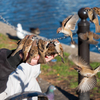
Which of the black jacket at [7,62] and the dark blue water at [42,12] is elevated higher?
the dark blue water at [42,12]

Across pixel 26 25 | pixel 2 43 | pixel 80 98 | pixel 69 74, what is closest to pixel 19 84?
pixel 80 98

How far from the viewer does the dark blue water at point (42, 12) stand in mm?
14656

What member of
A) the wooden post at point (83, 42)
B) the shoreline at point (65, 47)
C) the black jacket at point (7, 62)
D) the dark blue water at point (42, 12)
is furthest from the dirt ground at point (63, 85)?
the dark blue water at point (42, 12)

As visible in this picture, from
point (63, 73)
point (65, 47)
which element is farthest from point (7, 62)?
point (65, 47)

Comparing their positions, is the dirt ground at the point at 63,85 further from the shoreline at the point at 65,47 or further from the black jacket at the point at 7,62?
the black jacket at the point at 7,62

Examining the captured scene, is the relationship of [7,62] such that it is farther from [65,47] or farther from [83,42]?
[65,47]

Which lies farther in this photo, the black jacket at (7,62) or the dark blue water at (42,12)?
the dark blue water at (42,12)

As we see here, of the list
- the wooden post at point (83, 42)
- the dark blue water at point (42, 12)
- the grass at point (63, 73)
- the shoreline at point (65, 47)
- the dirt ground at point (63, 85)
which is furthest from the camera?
the dark blue water at point (42, 12)

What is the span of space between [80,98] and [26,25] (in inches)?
441

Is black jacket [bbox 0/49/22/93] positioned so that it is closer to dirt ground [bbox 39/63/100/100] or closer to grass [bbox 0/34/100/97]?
dirt ground [bbox 39/63/100/100]

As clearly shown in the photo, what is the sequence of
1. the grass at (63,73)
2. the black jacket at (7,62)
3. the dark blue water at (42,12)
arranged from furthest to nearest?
the dark blue water at (42,12), the grass at (63,73), the black jacket at (7,62)

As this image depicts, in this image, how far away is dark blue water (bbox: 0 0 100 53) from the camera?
48.1 feet

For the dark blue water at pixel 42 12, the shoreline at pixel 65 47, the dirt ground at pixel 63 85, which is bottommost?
the dirt ground at pixel 63 85

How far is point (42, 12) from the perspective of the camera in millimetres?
17734
